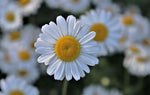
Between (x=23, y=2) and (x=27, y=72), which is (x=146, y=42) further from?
(x=23, y=2)

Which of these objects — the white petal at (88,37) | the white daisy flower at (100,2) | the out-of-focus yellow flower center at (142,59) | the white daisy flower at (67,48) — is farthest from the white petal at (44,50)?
the white daisy flower at (100,2)

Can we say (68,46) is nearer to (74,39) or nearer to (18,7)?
(74,39)

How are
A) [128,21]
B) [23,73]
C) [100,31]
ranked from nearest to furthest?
[100,31] < [23,73] < [128,21]

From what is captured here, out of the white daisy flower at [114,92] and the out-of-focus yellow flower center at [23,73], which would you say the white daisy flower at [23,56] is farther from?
the white daisy flower at [114,92]

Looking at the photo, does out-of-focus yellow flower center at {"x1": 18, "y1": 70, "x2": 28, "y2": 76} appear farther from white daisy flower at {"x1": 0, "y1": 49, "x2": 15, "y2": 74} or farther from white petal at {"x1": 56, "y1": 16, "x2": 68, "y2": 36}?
white petal at {"x1": 56, "y1": 16, "x2": 68, "y2": 36}

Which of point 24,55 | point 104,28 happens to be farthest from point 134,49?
point 24,55
